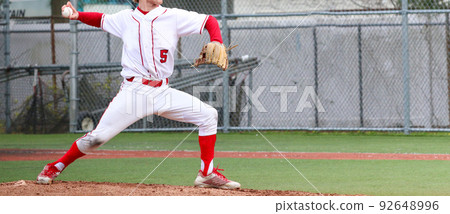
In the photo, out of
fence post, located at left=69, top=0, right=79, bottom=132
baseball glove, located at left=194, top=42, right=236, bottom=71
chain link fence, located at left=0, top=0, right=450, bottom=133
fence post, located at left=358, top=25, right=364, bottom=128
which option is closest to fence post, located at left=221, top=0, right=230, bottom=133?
chain link fence, located at left=0, top=0, right=450, bottom=133

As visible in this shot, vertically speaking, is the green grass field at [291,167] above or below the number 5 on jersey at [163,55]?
below

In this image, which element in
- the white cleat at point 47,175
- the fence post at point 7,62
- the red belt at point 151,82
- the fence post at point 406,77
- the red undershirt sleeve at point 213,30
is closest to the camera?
the red undershirt sleeve at point 213,30

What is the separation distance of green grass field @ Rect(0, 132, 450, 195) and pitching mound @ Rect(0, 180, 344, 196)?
1.83 feet

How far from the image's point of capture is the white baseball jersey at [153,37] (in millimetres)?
6352

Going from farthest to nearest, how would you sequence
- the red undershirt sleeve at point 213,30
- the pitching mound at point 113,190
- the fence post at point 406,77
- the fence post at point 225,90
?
1. the fence post at point 225,90
2. the fence post at point 406,77
3. the red undershirt sleeve at point 213,30
4. the pitching mound at point 113,190

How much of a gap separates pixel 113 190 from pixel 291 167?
9.16 ft

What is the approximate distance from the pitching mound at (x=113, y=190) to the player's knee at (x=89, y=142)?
0.35 m

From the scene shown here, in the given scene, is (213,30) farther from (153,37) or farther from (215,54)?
(153,37)

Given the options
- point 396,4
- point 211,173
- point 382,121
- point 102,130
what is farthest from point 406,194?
point 396,4

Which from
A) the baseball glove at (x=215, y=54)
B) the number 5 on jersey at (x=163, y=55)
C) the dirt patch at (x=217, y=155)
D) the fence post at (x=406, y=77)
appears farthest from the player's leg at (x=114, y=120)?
the fence post at (x=406, y=77)

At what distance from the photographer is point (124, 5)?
645 inches

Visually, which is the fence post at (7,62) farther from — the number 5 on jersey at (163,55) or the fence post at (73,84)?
the number 5 on jersey at (163,55)

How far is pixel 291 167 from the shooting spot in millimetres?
8297

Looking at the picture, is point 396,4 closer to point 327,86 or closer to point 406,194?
point 327,86
